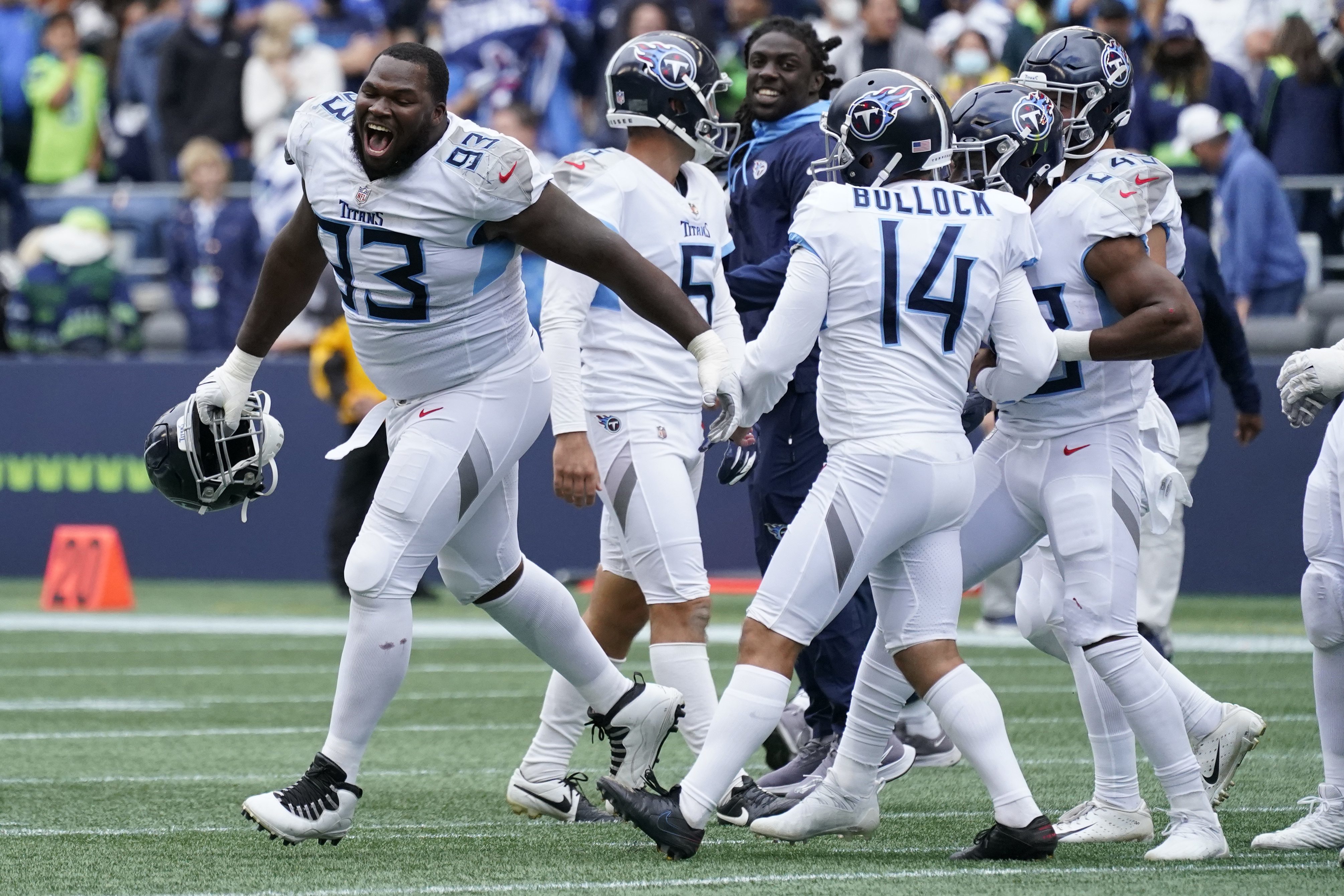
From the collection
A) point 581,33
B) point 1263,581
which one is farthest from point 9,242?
point 1263,581

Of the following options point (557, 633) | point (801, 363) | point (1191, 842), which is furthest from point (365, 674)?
point (1191, 842)

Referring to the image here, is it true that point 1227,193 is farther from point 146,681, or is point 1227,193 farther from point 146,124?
point 146,124

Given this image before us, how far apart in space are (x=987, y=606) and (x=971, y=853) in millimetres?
5442

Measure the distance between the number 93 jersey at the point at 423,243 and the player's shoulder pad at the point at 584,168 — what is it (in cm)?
53

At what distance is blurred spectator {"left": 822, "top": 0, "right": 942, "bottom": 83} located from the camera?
11.8 metres

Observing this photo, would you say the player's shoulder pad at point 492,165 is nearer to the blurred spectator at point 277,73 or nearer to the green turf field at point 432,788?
the green turf field at point 432,788

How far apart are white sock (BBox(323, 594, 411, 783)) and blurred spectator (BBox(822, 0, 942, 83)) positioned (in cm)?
792

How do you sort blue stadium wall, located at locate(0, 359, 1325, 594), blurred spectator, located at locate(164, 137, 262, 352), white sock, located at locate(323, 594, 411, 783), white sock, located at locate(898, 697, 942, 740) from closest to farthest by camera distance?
1. white sock, located at locate(323, 594, 411, 783)
2. white sock, located at locate(898, 697, 942, 740)
3. blue stadium wall, located at locate(0, 359, 1325, 594)
4. blurred spectator, located at locate(164, 137, 262, 352)

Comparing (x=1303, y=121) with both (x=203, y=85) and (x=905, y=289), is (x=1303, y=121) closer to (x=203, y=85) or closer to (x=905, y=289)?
(x=203, y=85)

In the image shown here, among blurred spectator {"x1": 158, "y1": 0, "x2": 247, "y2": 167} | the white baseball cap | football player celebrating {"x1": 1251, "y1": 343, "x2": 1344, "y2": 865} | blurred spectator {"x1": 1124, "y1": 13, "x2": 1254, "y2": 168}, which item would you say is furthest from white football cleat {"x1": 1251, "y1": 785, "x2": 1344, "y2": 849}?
blurred spectator {"x1": 158, "y1": 0, "x2": 247, "y2": 167}

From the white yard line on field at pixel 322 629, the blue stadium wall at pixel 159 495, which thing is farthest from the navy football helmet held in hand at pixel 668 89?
the blue stadium wall at pixel 159 495

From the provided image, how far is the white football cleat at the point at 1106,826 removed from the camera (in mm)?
4582

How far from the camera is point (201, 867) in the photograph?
421cm

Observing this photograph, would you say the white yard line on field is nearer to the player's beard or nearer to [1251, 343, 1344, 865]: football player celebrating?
[1251, 343, 1344, 865]: football player celebrating
